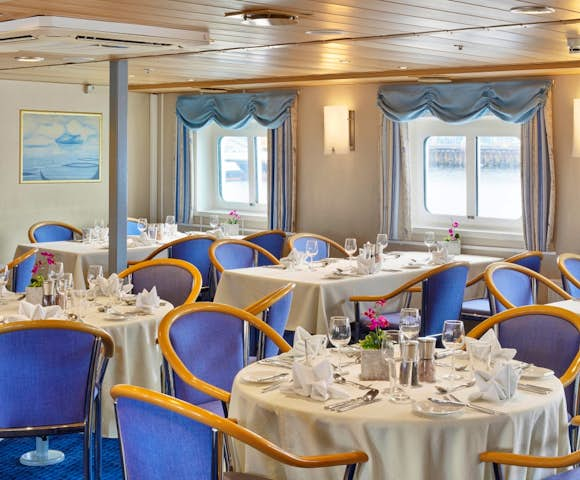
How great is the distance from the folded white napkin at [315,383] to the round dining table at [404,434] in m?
0.03

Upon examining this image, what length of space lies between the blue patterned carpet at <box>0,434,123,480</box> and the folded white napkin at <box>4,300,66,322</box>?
2.64ft

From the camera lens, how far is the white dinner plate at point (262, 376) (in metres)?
3.60

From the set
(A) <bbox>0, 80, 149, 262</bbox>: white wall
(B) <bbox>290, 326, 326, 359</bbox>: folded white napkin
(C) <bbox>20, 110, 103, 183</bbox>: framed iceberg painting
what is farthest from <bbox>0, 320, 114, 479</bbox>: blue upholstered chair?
(C) <bbox>20, 110, 103, 183</bbox>: framed iceberg painting

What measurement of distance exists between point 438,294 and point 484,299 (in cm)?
159

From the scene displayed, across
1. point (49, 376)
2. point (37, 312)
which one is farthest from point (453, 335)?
point (37, 312)

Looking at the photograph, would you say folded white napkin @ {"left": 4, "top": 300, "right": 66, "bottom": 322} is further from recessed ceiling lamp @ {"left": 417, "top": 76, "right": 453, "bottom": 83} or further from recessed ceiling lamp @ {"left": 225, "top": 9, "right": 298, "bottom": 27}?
recessed ceiling lamp @ {"left": 417, "top": 76, "right": 453, "bottom": 83}

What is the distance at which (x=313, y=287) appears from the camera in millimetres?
6406

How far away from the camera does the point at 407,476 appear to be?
3.20 metres

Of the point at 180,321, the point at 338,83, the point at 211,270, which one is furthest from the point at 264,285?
the point at 338,83

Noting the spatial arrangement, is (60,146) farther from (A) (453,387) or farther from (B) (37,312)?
(A) (453,387)

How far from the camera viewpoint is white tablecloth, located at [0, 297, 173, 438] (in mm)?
4852

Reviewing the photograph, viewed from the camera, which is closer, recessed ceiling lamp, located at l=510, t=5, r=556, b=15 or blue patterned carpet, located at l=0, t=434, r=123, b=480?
recessed ceiling lamp, located at l=510, t=5, r=556, b=15

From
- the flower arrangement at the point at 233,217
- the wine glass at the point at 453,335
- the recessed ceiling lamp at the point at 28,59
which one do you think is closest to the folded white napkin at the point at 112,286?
the wine glass at the point at 453,335

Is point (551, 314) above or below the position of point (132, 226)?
below
